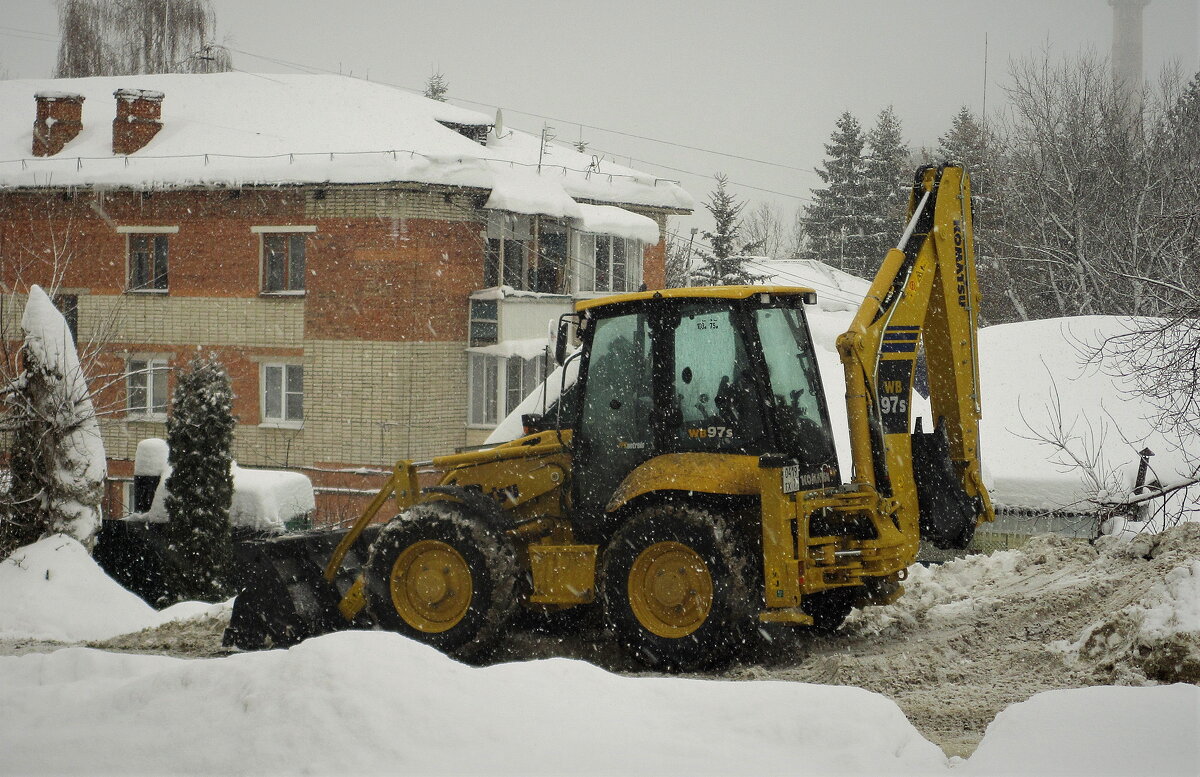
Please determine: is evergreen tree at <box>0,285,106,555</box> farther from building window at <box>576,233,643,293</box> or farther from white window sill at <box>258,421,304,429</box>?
building window at <box>576,233,643,293</box>

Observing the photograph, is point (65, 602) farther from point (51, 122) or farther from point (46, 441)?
point (51, 122)

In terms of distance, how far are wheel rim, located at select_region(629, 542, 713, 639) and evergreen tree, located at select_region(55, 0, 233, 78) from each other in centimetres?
3396

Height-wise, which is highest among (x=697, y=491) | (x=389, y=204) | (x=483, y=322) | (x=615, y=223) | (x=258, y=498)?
(x=389, y=204)

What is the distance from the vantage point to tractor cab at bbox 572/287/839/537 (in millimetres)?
7965

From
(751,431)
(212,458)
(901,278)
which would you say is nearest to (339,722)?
(751,431)

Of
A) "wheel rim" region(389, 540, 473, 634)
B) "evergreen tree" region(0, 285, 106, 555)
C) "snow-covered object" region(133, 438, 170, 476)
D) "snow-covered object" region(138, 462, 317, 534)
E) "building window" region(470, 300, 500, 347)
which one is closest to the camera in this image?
"wheel rim" region(389, 540, 473, 634)

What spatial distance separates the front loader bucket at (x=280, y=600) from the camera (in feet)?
28.6

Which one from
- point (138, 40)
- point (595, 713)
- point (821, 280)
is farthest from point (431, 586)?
point (138, 40)

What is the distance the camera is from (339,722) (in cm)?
515

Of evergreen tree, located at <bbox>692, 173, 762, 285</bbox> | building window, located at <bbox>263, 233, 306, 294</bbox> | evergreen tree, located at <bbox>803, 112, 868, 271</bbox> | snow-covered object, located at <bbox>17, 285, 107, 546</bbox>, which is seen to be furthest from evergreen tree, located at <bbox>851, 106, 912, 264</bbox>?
snow-covered object, located at <bbox>17, 285, 107, 546</bbox>

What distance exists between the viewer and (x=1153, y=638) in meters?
6.89

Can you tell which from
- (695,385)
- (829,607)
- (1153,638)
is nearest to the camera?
(1153,638)

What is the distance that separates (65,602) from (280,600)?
3.59 meters

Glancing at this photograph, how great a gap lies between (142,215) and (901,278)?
21.2 metres
